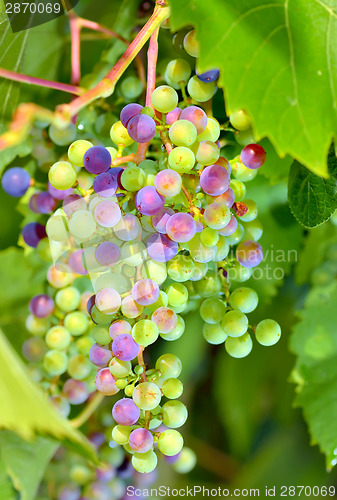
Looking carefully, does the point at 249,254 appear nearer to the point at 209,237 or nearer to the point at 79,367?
the point at 209,237

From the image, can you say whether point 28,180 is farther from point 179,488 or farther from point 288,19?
point 179,488

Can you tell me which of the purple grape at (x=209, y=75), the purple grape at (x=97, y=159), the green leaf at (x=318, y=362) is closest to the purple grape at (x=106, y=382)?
the purple grape at (x=97, y=159)

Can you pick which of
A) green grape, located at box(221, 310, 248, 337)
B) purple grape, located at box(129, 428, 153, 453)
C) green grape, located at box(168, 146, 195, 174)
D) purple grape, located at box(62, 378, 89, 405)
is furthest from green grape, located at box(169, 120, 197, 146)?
purple grape, located at box(62, 378, 89, 405)

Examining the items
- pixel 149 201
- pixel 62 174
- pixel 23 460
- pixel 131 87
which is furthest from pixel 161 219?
pixel 23 460

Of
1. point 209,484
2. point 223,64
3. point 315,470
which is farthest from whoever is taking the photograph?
point 209,484

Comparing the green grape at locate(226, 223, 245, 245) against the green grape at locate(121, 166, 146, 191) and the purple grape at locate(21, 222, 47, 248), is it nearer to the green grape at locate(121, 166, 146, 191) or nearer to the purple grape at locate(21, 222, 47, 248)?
the green grape at locate(121, 166, 146, 191)

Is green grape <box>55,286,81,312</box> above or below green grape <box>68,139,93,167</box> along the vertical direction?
below

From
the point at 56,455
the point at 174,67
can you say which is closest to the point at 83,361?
the point at 56,455
